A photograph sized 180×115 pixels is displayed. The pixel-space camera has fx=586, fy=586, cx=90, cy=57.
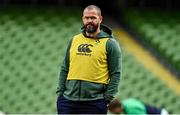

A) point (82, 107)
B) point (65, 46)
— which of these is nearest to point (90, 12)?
point (82, 107)

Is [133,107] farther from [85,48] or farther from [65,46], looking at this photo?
[65,46]

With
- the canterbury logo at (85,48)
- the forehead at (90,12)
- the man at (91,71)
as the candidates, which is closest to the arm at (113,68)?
the man at (91,71)

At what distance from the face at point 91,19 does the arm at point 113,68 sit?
0.58 ft

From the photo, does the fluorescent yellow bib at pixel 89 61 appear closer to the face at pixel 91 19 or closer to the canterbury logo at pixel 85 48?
the canterbury logo at pixel 85 48

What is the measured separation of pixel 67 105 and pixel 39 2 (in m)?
7.06

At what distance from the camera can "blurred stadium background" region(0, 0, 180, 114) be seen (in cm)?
934

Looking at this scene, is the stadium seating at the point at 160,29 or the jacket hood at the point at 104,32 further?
the stadium seating at the point at 160,29

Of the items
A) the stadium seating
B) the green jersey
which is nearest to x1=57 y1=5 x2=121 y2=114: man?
the green jersey

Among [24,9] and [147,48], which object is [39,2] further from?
[147,48]

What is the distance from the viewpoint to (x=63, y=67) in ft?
15.2

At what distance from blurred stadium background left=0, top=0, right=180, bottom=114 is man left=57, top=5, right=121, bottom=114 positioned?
4436 mm

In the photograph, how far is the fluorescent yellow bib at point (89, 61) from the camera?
14.7 ft

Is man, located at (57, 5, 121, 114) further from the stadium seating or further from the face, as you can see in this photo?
the stadium seating

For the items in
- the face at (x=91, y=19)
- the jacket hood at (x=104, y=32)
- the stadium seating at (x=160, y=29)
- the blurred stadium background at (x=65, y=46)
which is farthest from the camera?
the stadium seating at (x=160, y=29)
